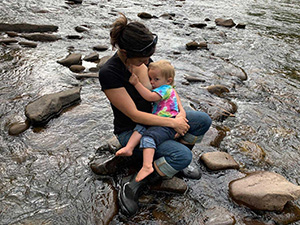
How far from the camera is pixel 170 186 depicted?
9.29ft

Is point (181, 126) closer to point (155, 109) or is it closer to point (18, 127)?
point (155, 109)

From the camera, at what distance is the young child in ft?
8.39

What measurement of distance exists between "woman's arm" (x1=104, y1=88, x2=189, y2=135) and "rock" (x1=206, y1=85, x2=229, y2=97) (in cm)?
264

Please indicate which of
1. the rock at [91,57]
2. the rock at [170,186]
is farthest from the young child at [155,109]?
the rock at [91,57]

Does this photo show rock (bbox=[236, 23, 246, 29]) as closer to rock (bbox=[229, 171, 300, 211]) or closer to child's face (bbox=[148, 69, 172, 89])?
rock (bbox=[229, 171, 300, 211])

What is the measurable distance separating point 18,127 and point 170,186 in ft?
7.34

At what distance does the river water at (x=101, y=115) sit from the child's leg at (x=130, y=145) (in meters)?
0.48

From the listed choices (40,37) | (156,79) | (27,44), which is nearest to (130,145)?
(156,79)

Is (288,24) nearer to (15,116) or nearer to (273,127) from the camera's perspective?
(273,127)

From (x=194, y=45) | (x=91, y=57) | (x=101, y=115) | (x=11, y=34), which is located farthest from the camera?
(x=194, y=45)

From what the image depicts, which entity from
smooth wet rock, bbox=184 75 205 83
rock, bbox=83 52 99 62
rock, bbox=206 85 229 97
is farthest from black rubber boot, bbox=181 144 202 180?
rock, bbox=83 52 99 62

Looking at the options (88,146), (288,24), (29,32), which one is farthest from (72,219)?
(288,24)

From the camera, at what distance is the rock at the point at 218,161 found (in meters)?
3.21

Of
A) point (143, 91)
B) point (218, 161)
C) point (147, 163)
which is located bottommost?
point (218, 161)
